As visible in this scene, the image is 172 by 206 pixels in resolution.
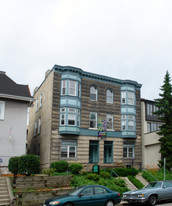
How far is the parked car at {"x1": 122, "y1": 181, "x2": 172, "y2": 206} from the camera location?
51.4 ft

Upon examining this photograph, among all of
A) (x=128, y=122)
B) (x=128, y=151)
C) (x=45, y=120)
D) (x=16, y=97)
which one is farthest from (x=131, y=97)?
(x=16, y=97)

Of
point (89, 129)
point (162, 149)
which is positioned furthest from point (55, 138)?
point (162, 149)

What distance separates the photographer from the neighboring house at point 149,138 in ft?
104

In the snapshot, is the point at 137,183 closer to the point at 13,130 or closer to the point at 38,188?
the point at 38,188

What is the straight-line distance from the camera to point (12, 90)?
78.9 feet

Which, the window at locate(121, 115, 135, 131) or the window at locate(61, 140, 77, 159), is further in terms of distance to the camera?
the window at locate(121, 115, 135, 131)

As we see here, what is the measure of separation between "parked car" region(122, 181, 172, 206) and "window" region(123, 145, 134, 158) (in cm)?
1415

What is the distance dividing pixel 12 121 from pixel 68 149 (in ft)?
23.8

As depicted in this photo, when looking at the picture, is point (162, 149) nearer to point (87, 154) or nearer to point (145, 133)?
point (145, 133)

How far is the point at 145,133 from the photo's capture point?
33.0 metres

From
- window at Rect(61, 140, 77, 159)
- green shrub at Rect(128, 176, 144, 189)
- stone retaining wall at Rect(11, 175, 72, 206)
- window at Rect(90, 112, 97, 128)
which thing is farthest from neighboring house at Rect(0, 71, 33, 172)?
green shrub at Rect(128, 176, 144, 189)

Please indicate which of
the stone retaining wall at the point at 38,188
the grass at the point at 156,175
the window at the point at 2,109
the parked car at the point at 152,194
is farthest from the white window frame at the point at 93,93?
the parked car at the point at 152,194

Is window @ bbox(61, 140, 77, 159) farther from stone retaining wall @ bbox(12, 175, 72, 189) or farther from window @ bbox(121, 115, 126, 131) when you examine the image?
window @ bbox(121, 115, 126, 131)

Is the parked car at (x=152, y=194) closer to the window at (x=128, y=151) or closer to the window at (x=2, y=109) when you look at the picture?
the window at (x=2, y=109)
